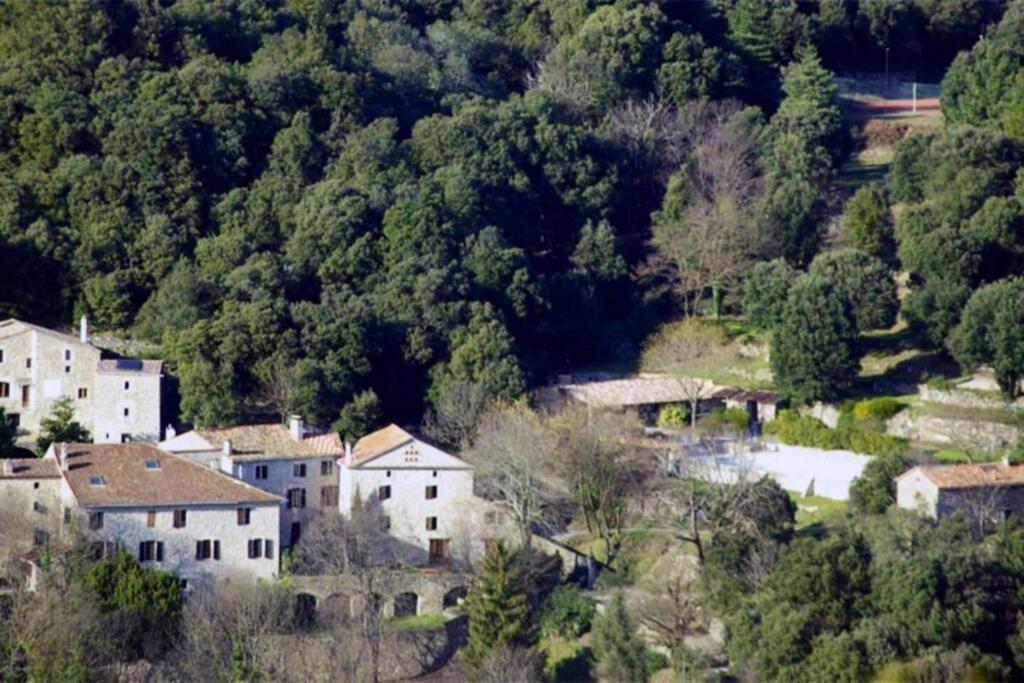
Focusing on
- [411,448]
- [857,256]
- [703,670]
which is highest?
[857,256]

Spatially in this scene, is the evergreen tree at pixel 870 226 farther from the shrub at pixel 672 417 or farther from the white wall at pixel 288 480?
the white wall at pixel 288 480

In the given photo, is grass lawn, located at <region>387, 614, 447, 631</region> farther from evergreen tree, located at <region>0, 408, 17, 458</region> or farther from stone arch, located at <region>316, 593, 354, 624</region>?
evergreen tree, located at <region>0, 408, 17, 458</region>

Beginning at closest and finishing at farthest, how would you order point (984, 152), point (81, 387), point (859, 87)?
point (81, 387) → point (984, 152) → point (859, 87)

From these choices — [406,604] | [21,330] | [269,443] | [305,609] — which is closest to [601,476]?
[406,604]

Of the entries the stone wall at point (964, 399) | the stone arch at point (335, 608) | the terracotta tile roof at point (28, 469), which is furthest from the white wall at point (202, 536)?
the stone wall at point (964, 399)

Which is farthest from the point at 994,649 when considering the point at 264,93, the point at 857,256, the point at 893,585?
the point at 264,93

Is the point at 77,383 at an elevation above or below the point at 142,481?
above

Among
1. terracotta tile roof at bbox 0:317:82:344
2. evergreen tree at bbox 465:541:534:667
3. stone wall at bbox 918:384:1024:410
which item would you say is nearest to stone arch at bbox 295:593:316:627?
evergreen tree at bbox 465:541:534:667

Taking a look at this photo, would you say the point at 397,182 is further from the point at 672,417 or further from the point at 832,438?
A: the point at 832,438

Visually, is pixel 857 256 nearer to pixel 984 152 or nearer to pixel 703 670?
pixel 984 152
